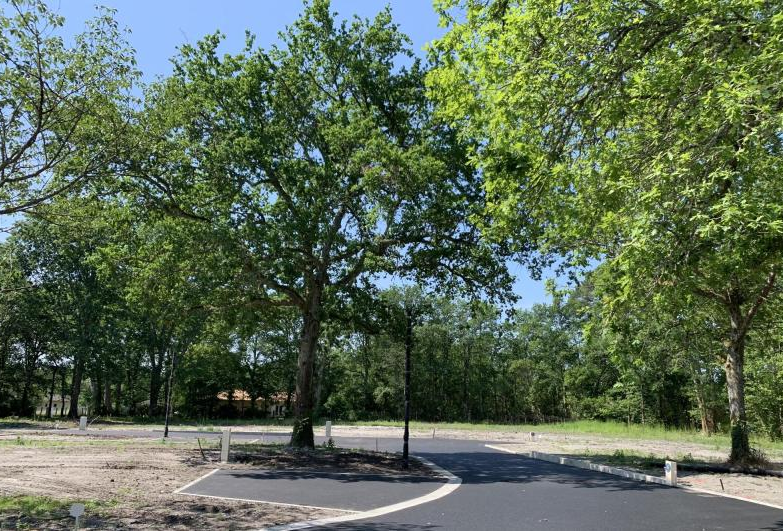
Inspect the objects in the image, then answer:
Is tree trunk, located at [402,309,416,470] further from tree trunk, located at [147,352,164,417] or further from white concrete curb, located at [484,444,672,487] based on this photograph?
tree trunk, located at [147,352,164,417]

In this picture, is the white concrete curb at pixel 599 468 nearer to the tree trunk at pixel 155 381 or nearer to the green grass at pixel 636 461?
the green grass at pixel 636 461

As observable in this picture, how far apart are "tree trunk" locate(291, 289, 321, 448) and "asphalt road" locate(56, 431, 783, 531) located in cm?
712

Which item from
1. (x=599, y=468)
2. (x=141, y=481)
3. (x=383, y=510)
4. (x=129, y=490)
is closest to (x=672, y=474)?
(x=599, y=468)

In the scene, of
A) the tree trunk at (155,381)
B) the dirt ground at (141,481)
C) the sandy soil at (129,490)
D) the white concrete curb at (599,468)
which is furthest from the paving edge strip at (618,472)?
the tree trunk at (155,381)

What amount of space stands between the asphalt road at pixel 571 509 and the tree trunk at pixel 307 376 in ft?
23.4

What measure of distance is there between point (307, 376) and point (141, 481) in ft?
26.6

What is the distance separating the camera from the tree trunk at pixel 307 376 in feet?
64.7

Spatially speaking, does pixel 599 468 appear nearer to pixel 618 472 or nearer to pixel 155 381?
pixel 618 472

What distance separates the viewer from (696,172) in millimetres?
7012

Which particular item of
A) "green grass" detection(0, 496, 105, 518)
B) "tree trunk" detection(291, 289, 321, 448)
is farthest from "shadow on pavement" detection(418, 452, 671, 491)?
"green grass" detection(0, 496, 105, 518)

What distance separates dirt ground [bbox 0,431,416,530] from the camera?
8.14 meters

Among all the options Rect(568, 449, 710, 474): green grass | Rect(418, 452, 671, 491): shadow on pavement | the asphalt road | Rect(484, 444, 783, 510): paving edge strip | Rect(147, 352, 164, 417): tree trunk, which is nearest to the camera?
the asphalt road

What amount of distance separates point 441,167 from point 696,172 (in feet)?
29.4

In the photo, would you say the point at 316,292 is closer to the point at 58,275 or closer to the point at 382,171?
the point at 382,171
